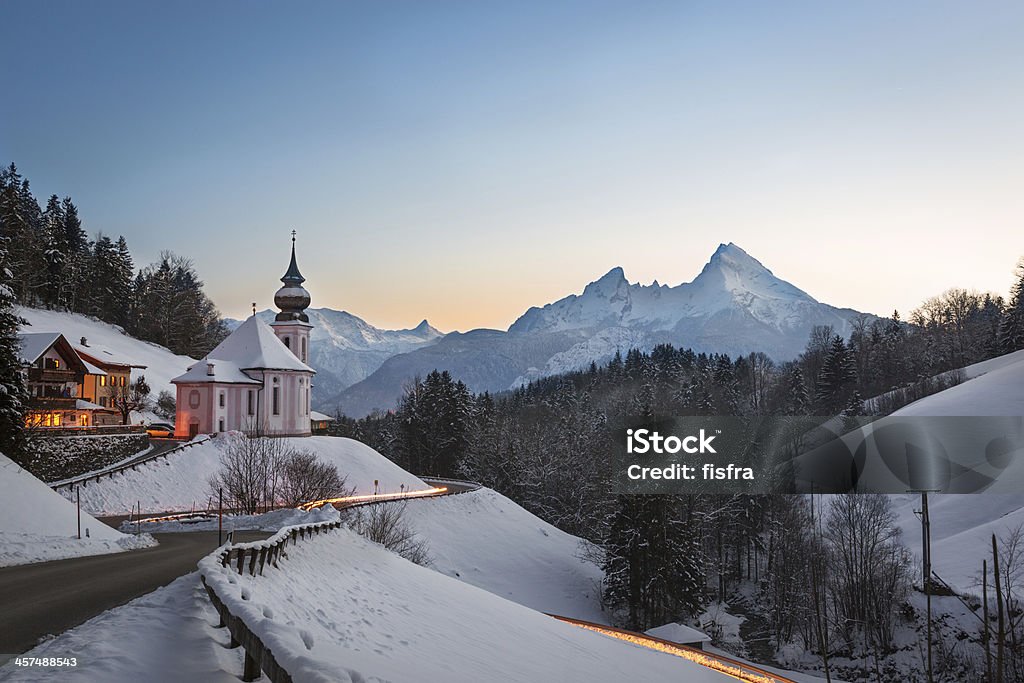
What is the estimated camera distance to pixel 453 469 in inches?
3201

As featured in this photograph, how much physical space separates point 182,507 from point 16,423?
36.3 ft

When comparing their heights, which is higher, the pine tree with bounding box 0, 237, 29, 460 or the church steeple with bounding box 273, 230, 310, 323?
the church steeple with bounding box 273, 230, 310, 323

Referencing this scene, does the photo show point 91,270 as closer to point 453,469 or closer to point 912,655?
point 453,469

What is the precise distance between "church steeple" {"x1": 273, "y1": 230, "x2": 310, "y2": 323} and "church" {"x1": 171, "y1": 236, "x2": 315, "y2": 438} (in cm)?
716

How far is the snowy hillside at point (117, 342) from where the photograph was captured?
80.1 m

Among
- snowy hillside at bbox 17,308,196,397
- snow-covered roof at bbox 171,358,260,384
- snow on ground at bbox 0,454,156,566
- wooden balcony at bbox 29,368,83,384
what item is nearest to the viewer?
snow on ground at bbox 0,454,156,566

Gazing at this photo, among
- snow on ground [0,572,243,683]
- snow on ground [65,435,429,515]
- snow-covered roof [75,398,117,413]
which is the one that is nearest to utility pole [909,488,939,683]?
snow on ground [0,572,243,683]

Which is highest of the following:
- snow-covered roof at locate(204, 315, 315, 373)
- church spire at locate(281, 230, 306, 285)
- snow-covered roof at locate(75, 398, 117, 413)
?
church spire at locate(281, 230, 306, 285)

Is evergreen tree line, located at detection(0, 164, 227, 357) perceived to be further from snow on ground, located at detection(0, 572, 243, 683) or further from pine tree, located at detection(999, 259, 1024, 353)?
pine tree, located at detection(999, 259, 1024, 353)

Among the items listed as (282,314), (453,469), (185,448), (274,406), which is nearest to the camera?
(185,448)

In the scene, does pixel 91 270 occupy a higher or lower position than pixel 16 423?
higher

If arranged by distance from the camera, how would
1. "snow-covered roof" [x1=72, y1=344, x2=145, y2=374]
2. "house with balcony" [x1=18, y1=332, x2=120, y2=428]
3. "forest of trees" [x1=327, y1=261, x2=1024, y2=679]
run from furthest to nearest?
"snow-covered roof" [x1=72, y1=344, x2=145, y2=374]
"house with balcony" [x1=18, y1=332, x2=120, y2=428]
"forest of trees" [x1=327, y1=261, x2=1024, y2=679]

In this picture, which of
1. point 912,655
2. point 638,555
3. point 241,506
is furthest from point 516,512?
point 912,655

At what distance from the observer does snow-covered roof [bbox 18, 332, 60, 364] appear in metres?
57.1
